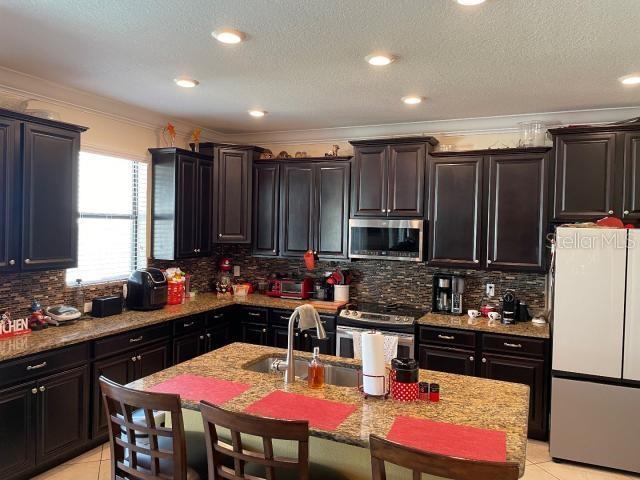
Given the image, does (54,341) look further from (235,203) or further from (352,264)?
Result: (352,264)

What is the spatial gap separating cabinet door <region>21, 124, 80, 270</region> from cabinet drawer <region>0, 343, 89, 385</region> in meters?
0.62

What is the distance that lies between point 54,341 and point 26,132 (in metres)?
1.38

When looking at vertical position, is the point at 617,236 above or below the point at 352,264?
above

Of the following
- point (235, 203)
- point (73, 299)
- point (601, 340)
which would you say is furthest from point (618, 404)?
point (73, 299)

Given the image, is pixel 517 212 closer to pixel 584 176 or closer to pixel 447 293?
pixel 584 176

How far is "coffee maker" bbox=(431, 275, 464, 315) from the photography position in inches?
170

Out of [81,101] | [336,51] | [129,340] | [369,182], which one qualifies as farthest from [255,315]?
[336,51]

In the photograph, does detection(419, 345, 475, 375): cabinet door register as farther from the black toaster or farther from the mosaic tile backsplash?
the black toaster

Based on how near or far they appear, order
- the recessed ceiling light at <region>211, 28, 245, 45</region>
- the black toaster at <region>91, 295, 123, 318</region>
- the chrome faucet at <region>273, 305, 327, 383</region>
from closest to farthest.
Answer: the chrome faucet at <region>273, 305, 327, 383</region>, the recessed ceiling light at <region>211, 28, 245, 45</region>, the black toaster at <region>91, 295, 123, 318</region>

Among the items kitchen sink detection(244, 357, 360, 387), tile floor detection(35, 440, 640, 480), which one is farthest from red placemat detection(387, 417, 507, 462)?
tile floor detection(35, 440, 640, 480)

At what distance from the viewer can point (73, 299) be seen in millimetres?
3828

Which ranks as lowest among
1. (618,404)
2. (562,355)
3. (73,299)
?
(618,404)

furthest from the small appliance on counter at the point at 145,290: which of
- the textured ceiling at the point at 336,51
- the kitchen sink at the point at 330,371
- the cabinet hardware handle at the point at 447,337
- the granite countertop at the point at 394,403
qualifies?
the cabinet hardware handle at the point at 447,337

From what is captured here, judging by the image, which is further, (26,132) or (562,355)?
(562,355)
